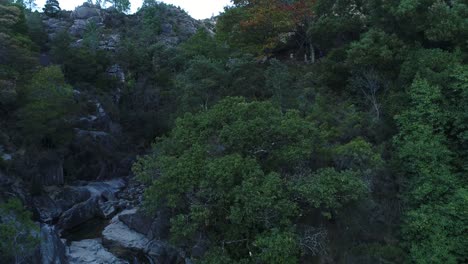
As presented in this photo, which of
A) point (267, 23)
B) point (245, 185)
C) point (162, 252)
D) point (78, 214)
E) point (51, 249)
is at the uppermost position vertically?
point (267, 23)

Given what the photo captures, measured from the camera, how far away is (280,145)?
45.0 ft

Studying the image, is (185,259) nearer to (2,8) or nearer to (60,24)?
(2,8)

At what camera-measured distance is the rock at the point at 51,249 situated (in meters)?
15.2

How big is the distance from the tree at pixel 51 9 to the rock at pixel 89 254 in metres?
44.7

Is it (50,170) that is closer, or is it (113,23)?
(50,170)

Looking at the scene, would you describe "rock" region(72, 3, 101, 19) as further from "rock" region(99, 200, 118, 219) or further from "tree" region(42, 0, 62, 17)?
"rock" region(99, 200, 118, 219)

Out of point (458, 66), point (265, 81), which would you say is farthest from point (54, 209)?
point (458, 66)

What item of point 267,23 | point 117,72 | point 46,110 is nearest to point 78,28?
point 117,72

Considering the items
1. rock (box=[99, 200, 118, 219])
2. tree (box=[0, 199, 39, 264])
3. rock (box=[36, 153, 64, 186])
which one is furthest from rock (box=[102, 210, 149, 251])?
rock (box=[36, 153, 64, 186])

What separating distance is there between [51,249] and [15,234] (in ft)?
14.3

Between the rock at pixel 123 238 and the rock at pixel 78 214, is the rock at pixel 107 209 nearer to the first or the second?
the rock at pixel 78 214

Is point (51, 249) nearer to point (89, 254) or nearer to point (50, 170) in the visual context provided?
point (89, 254)

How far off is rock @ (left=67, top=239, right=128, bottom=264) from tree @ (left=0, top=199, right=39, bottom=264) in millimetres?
4495

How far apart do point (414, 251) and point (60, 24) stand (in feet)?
162
